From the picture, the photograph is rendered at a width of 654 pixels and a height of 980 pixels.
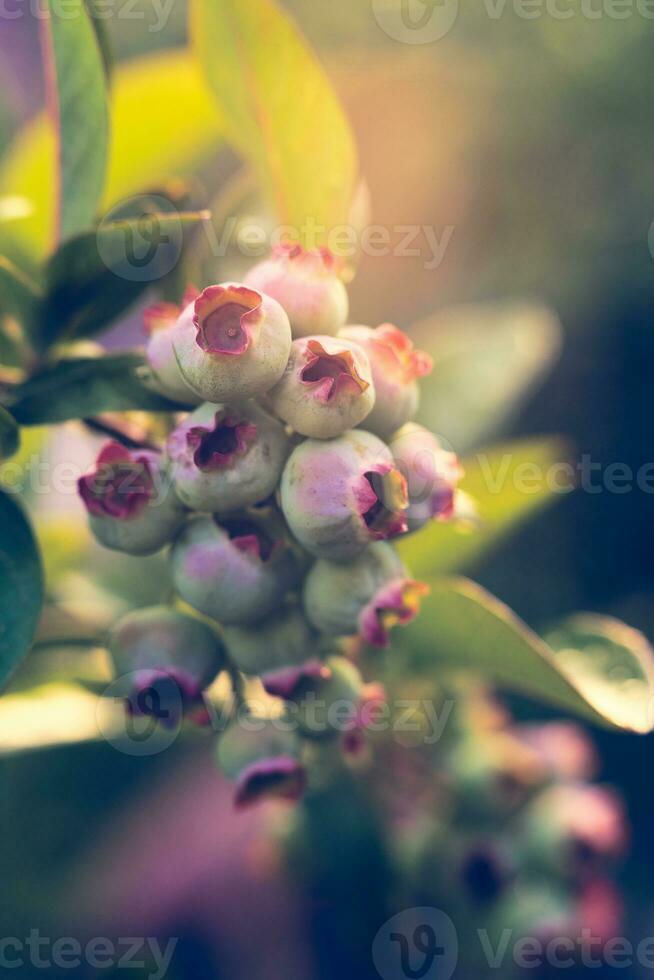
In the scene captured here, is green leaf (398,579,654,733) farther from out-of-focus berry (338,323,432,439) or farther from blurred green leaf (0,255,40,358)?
blurred green leaf (0,255,40,358)

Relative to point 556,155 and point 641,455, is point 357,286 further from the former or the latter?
point 641,455

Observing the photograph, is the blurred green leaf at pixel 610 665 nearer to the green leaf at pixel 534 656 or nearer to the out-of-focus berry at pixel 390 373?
the green leaf at pixel 534 656

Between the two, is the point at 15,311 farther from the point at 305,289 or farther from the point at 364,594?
the point at 364,594

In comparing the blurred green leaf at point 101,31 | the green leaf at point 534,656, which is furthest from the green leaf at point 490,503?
the blurred green leaf at point 101,31

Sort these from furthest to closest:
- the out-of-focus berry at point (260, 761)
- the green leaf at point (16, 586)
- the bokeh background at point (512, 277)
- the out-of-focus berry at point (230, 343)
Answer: the bokeh background at point (512, 277) < the out-of-focus berry at point (260, 761) < the green leaf at point (16, 586) < the out-of-focus berry at point (230, 343)

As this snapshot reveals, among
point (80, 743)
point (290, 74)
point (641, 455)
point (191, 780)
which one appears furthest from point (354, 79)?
point (80, 743)
